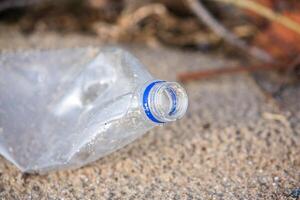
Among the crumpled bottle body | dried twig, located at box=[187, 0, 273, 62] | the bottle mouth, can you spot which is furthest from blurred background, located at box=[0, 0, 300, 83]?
the bottle mouth

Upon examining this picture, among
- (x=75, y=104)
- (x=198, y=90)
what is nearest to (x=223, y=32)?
(x=198, y=90)

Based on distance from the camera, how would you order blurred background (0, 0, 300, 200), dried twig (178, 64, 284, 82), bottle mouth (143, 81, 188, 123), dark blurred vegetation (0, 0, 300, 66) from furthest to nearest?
1. dark blurred vegetation (0, 0, 300, 66)
2. dried twig (178, 64, 284, 82)
3. blurred background (0, 0, 300, 200)
4. bottle mouth (143, 81, 188, 123)

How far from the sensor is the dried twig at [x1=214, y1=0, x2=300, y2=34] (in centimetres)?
153

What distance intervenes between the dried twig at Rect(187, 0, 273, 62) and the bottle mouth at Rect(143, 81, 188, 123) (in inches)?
28.1

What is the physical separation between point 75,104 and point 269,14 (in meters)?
0.74

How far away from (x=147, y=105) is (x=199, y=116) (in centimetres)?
39

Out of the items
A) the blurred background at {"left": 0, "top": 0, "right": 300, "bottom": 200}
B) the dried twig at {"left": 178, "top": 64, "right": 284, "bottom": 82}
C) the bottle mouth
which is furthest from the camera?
the dried twig at {"left": 178, "top": 64, "right": 284, "bottom": 82}

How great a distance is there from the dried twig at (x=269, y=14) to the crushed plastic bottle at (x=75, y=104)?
0.61 meters

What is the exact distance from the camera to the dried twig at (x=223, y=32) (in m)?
1.60

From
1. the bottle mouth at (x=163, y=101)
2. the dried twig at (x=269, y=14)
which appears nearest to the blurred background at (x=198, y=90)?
the dried twig at (x=269, y=14)

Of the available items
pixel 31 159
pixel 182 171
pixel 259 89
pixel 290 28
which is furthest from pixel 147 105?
pixel 290 28

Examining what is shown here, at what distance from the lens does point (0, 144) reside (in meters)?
1.10

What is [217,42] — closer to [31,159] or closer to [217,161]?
[217,161]

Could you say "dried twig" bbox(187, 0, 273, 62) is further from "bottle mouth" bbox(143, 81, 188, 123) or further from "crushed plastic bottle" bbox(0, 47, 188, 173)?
"bottle mouth" bbox(143, 81, 188, 123)
